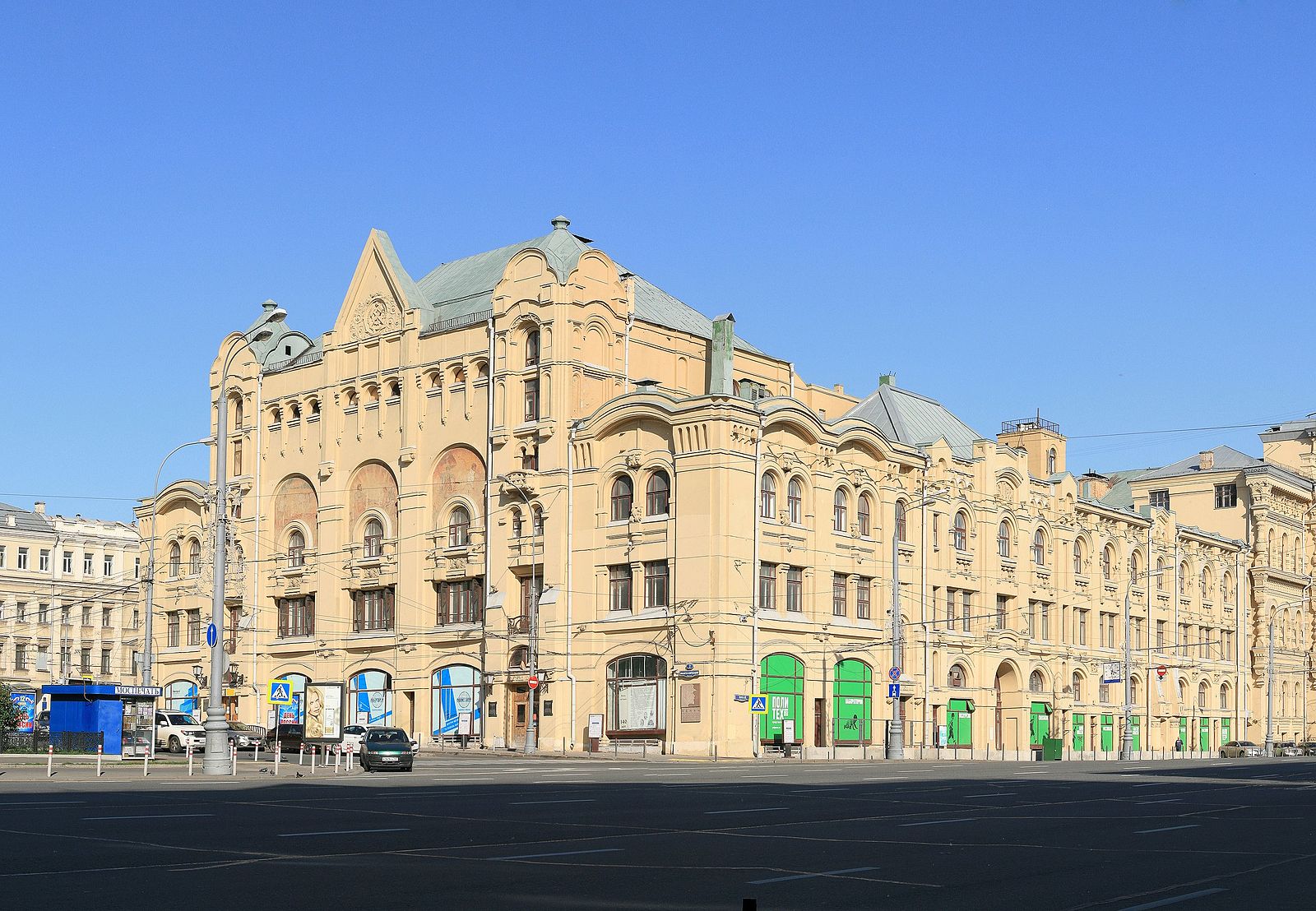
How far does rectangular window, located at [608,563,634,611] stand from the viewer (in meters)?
66.5

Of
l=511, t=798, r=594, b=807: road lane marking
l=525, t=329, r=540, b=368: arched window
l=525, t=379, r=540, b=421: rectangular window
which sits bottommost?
l=511, t=798, r=594, b=807: road lane marking

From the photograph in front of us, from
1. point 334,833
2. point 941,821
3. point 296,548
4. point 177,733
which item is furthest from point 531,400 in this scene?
point 334,833

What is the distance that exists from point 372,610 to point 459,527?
23.8 ft

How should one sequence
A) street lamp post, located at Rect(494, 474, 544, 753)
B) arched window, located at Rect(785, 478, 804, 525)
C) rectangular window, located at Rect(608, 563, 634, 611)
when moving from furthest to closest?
arched window, located at Rect(785, 478, 804, 525) → street lamp post, located at Rect(494, 474, 544, 753) → rectangular window, located at Rect(608, 563, 634, 611)

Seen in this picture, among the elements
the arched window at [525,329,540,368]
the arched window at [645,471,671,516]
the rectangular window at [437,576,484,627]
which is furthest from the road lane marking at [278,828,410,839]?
the rectangular window at [437,576,484,627]

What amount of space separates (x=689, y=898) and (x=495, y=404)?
57557 millimetres

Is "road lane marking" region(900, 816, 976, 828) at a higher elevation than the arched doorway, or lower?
higher

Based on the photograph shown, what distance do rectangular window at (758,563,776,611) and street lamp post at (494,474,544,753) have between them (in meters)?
9.95

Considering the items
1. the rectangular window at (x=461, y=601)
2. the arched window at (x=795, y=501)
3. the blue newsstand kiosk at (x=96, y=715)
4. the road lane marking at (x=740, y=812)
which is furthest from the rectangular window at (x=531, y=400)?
the road lane marking at (x=740, y=812)

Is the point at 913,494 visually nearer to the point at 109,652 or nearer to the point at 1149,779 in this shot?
the point at 1149,779

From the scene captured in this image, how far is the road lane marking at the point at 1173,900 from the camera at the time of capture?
1370 centimetres

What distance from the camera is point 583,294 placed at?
6888 cm

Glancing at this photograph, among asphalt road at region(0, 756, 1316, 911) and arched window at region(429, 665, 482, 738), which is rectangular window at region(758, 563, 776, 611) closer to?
arched window at region(429, 665, 482, 738)

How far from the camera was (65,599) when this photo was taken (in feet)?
382
